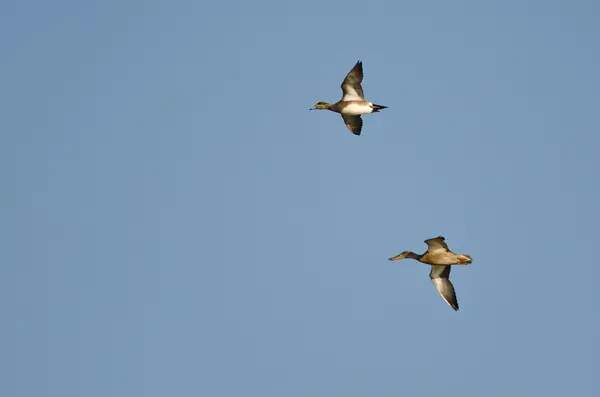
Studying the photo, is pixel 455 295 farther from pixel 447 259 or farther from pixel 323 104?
pixel 323 104

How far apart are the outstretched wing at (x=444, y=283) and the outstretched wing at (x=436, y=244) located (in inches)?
94.6

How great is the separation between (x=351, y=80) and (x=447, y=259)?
10520 millimetres

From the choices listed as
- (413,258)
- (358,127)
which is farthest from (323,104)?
(413,258)

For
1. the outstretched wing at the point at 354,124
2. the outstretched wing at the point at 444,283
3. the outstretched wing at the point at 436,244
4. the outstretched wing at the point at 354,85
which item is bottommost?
the outstretched wing at the point at 444,283

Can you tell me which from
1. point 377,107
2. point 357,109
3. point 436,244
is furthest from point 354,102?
point 436,244

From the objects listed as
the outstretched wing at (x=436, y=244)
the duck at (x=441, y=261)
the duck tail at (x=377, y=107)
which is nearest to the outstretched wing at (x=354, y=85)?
the duck tail at (x=377, y=107)

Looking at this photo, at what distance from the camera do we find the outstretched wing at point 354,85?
47.4 meters

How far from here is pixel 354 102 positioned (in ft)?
157

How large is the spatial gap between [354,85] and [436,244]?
10.1 meters

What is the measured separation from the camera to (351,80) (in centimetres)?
4759

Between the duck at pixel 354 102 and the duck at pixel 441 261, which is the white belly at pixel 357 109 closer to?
the duck at pixel 354 102

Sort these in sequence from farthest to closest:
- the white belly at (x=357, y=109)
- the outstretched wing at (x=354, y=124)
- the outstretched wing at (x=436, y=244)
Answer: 1. the outstretched wing at (x=354, y=124)
2. the white belly at (x=357, y=109)
3. the outstretched wing at (x=436, y=244)

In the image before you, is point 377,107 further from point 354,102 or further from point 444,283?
point 444,283

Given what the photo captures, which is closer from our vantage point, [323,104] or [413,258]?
[413,258]
